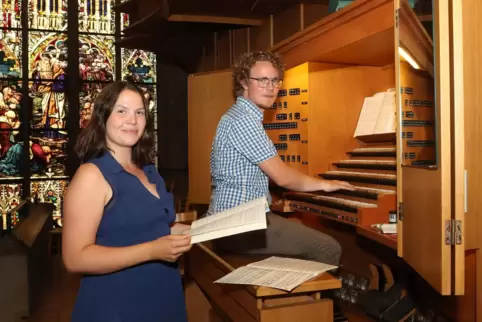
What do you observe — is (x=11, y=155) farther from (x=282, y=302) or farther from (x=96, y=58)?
(x=282, y=302)

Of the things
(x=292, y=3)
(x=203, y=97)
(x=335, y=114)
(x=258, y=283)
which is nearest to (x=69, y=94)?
(x=203, y=97)

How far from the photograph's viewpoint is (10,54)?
6879 millimetres

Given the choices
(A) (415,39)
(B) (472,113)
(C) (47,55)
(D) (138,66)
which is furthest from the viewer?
(D) (138,66)

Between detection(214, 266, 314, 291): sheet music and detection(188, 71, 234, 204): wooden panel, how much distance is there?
329 centimetres

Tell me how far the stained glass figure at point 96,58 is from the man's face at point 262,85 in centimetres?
492

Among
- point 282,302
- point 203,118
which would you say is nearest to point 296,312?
point 282,302

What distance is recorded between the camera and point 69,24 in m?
7.10

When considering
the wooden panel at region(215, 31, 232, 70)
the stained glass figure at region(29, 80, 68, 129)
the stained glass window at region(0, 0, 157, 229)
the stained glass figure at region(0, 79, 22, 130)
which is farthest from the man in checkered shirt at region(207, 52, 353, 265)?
the stained glass figure at region(0, 79, 22, 130)

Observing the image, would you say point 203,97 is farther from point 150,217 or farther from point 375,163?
point 150,217

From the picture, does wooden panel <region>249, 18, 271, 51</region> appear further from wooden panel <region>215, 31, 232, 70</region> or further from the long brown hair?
the long brown hair

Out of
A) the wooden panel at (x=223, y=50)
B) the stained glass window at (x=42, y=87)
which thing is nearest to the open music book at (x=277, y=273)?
the wooden panel at (x=223, y=50)

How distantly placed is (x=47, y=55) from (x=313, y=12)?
4417mm

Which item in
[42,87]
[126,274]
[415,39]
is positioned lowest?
[126,274]

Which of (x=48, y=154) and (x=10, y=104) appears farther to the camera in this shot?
(x=48, y=154)
